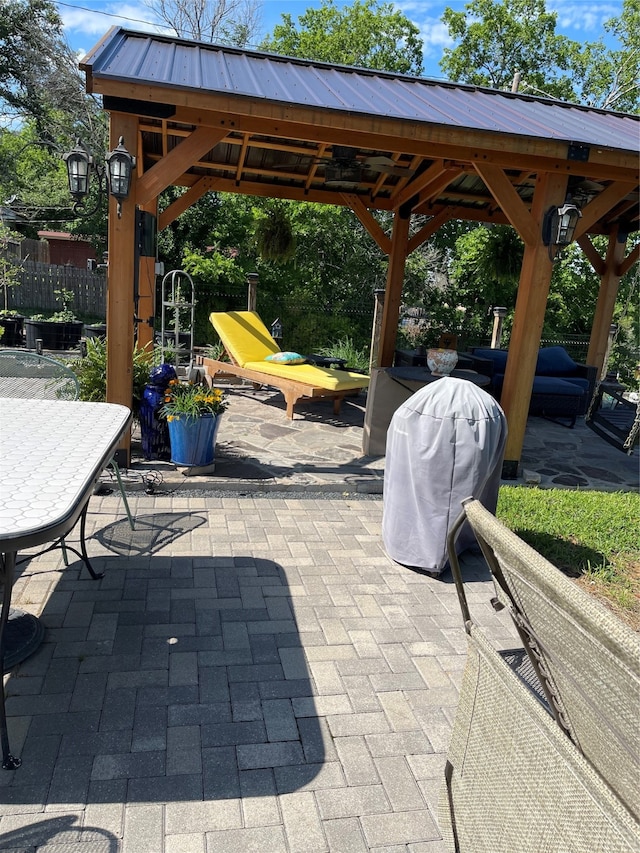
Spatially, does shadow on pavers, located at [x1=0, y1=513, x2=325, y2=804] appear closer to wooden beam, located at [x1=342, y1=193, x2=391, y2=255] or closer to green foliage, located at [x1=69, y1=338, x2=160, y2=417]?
green foliage, located at [x1=69, y1=338, x2=160, y2=417]

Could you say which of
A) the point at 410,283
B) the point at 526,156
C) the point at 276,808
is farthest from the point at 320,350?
the point at 276,808

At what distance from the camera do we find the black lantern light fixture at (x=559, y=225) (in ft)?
14.7

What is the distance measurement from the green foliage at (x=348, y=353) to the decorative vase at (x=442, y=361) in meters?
4.23

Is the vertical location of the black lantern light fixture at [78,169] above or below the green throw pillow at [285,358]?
above

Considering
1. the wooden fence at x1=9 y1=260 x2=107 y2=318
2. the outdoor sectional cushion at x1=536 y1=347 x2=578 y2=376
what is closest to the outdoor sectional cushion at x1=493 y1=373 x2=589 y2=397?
the outdoor sectional cushion at x1=536 y1=347 x2=578 y2=376

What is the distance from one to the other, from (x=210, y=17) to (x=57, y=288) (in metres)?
10.8

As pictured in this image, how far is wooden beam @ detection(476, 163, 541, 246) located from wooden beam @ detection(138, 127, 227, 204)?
6.75 ft

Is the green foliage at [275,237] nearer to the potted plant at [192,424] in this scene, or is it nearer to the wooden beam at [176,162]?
the wooden beam at [176,162]

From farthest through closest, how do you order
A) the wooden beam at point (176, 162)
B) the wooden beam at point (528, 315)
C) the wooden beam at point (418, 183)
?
the wooden beam at point (418, 183) < the wooden beam at point (528, 315) < the wooden beam at point (176, 162)

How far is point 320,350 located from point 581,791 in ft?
34.7

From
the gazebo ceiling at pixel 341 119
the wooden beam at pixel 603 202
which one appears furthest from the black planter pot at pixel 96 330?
the wooden beam at pixel 603 202

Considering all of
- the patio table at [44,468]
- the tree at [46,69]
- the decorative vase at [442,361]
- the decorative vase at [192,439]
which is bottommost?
the decorative vase at [192,439]

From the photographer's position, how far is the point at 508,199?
459 centimetres

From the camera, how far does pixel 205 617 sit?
2.78 meters
